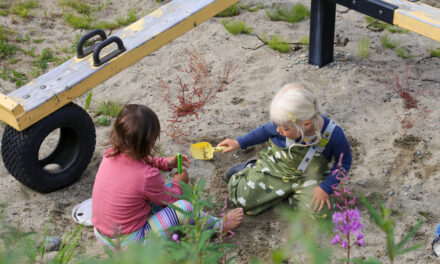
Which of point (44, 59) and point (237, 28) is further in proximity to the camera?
point (237, 28)

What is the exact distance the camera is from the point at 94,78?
315cm

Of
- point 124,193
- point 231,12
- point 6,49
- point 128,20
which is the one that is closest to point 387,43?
point 231,12

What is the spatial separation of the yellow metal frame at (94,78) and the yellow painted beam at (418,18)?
103 centimetres

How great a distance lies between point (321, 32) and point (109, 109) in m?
1.54

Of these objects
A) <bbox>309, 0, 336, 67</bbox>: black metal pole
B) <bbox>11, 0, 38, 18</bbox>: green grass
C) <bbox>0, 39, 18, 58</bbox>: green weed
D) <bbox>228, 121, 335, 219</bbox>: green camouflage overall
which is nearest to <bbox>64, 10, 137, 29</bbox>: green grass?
<bbox>11, 0, 38, 18</bbox>: green grass

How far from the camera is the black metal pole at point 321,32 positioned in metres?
4.04

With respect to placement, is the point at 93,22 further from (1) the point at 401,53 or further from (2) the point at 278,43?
(1) the point at 401,53

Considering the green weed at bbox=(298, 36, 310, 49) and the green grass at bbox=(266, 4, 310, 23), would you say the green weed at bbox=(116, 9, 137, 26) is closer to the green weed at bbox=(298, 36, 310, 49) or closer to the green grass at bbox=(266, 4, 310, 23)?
the green grass at bbox=(266, 4, 310, 23)

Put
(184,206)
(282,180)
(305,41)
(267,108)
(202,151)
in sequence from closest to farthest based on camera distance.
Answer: (184,206) → (282,180) → (202,151) → (267,108) → (305,41)

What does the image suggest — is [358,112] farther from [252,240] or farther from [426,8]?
[252,240]

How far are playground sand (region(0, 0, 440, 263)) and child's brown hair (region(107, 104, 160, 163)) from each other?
55cm

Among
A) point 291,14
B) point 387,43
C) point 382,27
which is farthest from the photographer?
point 291,14

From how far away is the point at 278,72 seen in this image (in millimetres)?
4188

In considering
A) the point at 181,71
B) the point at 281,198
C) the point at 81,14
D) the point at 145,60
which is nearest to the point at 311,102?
the point at 281,198
